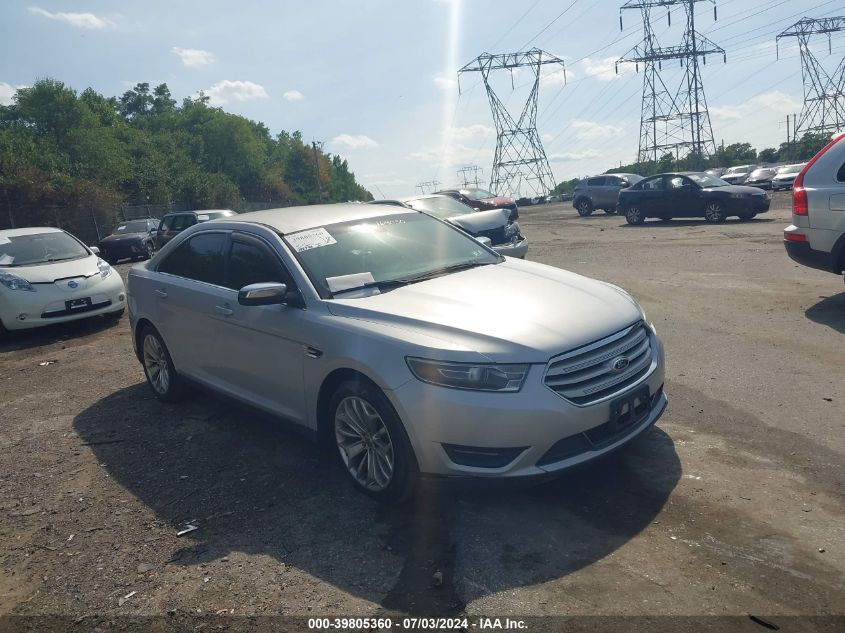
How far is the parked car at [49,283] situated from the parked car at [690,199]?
1589cm

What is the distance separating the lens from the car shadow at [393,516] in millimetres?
3193

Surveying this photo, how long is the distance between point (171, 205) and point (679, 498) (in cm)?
4993

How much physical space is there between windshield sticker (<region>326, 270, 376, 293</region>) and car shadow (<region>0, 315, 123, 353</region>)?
23.0 feet

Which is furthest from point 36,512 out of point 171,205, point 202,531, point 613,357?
point 171,205

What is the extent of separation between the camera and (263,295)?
13.9ft

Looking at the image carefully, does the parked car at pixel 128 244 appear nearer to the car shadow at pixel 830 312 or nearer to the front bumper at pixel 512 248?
the front bumper at pixel 512 248

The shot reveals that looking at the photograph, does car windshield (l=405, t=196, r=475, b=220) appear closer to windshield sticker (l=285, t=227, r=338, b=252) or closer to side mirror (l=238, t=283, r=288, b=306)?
windshield sticker (l=285, t=227, r=338, b=252)

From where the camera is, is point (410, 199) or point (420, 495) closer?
point (420, 495)

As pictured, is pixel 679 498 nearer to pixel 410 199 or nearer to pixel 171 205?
pixel 410 199

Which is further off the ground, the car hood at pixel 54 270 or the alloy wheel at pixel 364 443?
the car hood at pixel 54 270

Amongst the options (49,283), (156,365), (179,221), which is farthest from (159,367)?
(179,221)

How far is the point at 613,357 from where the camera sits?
376cm

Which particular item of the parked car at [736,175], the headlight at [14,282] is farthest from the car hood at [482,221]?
the parked car at [736,175]

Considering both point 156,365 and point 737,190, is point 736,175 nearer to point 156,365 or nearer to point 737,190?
point 737,190
